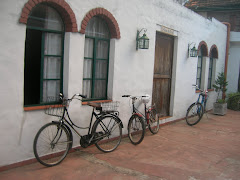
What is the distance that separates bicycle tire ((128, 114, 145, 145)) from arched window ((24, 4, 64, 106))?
6.48ft

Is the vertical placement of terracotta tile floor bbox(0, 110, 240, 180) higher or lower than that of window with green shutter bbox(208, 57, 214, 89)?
lower

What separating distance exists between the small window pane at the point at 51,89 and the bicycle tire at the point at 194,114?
5100 millimetres

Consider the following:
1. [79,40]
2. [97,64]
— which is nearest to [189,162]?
[97,64]

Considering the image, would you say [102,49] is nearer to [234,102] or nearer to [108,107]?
[108,107]

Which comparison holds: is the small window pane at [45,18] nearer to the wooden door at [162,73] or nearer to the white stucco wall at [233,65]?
the wooden door at [162,73]

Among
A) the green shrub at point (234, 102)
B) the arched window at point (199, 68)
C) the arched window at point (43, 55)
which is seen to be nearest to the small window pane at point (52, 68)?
the arched window at point (43, 55)

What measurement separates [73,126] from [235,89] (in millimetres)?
11461

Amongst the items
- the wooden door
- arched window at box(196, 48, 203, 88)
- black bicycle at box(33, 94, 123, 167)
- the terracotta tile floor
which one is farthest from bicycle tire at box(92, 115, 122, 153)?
arched window at box(196, 48, 203, 88)

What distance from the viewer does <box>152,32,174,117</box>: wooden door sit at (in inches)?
327

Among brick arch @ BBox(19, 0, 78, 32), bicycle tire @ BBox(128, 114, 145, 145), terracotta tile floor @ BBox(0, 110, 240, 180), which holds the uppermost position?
brick arch @ BBox(19, 0, 78, 32)

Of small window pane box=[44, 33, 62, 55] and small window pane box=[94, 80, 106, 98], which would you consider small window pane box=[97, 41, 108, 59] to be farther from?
small window pane box=[44, 33, 62, 55]

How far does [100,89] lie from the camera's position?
631 cm

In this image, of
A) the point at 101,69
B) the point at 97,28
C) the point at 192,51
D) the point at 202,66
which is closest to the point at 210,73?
the point at 202,66

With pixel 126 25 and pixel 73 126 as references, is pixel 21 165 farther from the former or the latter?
pixel 126 25
